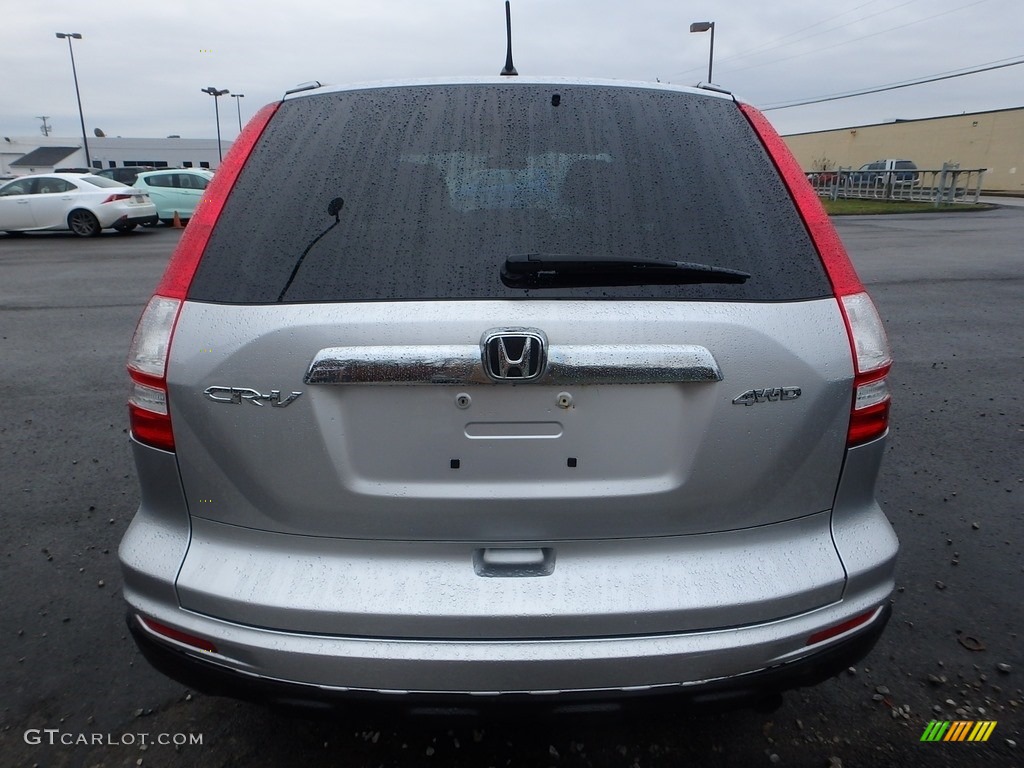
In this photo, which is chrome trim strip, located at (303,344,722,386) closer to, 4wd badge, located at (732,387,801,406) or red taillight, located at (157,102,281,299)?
4wd badge, located at (732,387,801,406)

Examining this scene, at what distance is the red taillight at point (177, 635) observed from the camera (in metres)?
1.78

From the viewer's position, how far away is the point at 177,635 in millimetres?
1821

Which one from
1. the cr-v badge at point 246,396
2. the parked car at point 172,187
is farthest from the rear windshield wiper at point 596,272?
the parked car at point 172,187

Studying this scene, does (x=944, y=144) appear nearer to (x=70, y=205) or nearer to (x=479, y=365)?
(x=70, y=205)

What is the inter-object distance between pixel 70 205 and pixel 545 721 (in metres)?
19.8

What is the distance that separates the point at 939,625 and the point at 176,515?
8.50ft

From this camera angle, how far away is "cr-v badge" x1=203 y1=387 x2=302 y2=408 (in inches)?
66.7

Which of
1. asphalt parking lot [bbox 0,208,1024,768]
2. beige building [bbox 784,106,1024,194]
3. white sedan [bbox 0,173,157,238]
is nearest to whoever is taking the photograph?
asphalt parking lot [bbox 0,208,1024,768]

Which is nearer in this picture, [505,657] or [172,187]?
[505,657]

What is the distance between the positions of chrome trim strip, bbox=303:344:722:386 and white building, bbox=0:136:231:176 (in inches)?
2870

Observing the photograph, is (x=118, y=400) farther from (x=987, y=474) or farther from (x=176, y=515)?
(x=987, y=474)

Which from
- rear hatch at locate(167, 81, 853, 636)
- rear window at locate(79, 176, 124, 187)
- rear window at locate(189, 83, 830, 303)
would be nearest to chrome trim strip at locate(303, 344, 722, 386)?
rear hatch at locate(167, 81, 853, 636)

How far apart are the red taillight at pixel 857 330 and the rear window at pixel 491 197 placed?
4 centimetres

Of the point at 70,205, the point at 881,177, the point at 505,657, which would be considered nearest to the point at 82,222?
the point at 70,205
